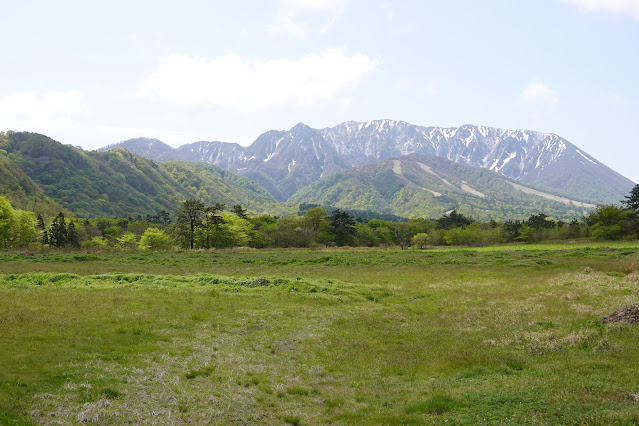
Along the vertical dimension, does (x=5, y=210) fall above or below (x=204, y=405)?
above

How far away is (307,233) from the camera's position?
12050cm

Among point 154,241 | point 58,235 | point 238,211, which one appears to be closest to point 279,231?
point 238,211

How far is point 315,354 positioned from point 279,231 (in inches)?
4301

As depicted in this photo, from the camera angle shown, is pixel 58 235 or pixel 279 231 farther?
Answer: pixel 279 231

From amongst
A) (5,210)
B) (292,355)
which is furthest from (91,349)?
(5,210)

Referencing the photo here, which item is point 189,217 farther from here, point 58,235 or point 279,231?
point 279,231

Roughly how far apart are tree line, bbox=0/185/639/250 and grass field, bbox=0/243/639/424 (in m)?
63.9

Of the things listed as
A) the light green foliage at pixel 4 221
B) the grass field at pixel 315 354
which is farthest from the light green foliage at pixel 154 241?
the grass field at pixel 315 354

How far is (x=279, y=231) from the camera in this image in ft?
414

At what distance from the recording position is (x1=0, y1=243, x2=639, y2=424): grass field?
35.4 feet

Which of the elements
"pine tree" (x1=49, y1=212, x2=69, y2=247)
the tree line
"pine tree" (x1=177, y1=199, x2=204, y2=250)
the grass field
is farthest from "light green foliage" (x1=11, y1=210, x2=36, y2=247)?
the grass field

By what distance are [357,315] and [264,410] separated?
14.5 m

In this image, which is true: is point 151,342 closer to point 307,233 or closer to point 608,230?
point 307,233

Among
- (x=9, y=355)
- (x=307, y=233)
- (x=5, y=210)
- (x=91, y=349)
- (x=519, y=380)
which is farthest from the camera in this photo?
(x=307, y=233)
